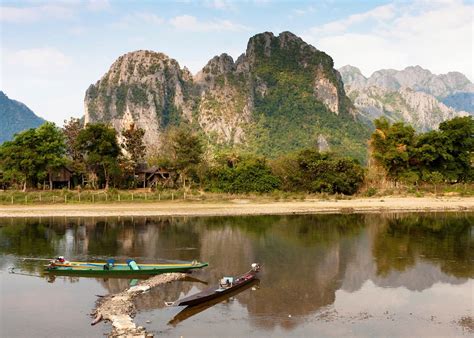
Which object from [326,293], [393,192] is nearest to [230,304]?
[326,293]

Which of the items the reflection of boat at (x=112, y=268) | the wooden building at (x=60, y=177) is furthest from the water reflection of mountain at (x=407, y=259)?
the wooden building at (x=60, y=177)

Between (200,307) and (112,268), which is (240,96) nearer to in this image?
(112,268)

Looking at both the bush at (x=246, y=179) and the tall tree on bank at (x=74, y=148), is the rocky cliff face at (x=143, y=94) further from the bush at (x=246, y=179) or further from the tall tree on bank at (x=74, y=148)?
the bush at (x=246, y=179)

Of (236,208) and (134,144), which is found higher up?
(134,144)

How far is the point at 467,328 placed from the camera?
1905cm

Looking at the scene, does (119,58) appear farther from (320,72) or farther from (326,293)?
(326,293)

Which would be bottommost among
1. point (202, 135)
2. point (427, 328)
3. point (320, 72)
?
point (427, 328)

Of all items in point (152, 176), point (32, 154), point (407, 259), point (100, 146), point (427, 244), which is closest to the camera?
point (407, 259)

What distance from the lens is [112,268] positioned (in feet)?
90.0

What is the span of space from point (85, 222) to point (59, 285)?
73.1 feet

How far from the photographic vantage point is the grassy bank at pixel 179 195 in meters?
58.9

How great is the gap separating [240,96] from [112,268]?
511ft

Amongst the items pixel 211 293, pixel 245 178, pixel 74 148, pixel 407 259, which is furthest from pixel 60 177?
pixel 211 293

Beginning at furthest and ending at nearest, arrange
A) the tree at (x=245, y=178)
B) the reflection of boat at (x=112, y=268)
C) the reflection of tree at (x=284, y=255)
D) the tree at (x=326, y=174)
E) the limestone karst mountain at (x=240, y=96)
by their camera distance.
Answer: the limestone karst mountain at (x=240, y=96) → the tree at (x=245, y=178) → the tree at (x=326, y=174) → the reflection of boat at (x=112, y=268) → the reflection of tree at (x=284, y=255)
